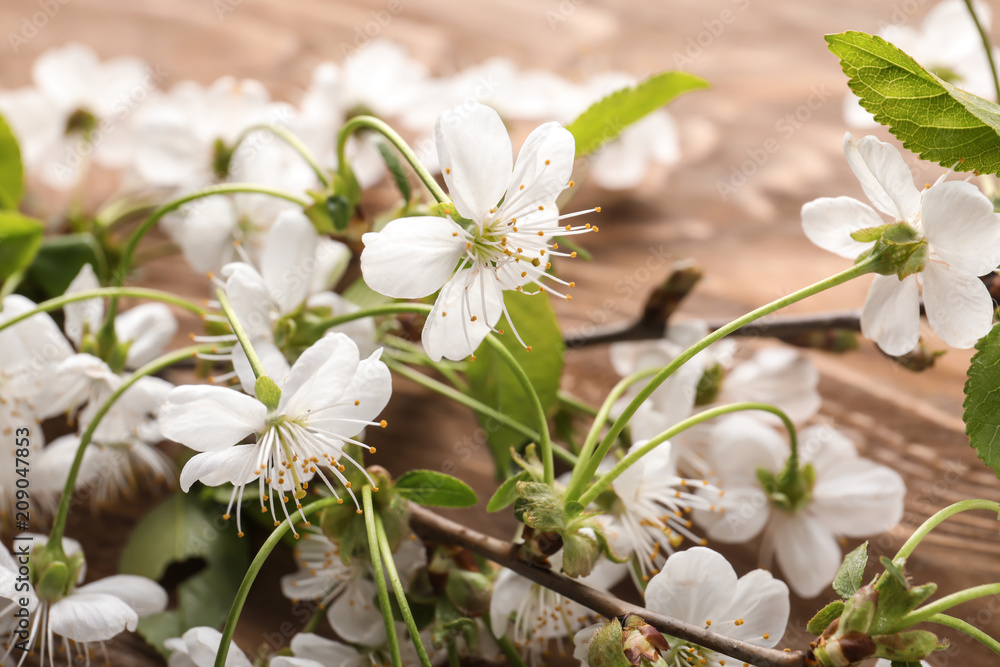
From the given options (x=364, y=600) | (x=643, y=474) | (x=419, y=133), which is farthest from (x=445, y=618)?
(x=419, y=133)

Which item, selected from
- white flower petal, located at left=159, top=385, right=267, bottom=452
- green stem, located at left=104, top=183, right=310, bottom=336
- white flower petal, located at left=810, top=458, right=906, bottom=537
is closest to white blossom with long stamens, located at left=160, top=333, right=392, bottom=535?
white flower petal, located at left=159, top=385, right=267, bottom=452

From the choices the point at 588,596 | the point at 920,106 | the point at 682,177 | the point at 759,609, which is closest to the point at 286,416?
the point at 588,596

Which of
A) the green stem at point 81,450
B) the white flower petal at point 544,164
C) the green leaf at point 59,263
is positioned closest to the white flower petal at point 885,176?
the white flower petal at point 544,164

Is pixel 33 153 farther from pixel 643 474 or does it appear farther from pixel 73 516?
pixel 643 474

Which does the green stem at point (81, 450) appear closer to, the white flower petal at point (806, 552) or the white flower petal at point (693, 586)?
the white flower petal at point (693, 586)

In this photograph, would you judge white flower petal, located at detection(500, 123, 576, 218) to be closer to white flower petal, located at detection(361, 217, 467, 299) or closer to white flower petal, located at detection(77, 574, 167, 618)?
white flower petal, located at detection(361, 217, 467, 299)

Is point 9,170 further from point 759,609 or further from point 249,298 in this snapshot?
point 759,609
